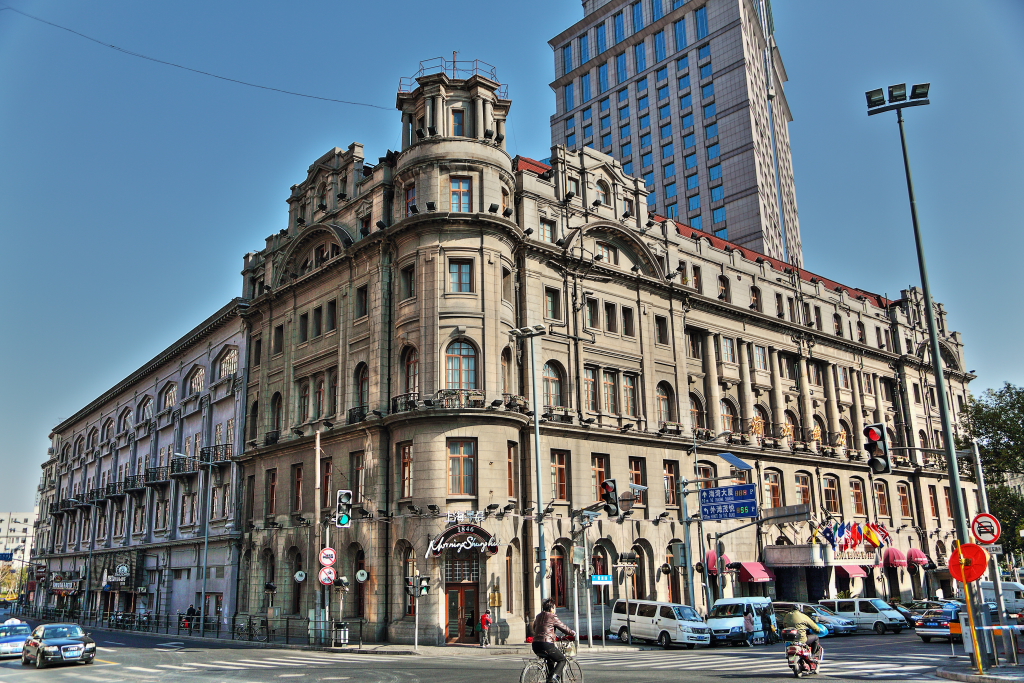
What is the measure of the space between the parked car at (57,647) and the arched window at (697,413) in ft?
113

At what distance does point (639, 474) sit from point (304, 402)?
19.7 m

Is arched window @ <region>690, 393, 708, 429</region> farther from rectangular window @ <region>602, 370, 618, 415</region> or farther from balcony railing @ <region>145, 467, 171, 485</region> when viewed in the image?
balcony railing @ <region>145, 467, 171, 485</region>

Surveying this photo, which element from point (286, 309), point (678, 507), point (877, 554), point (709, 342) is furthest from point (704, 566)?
point (286, 309)

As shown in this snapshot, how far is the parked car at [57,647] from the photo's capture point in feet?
89.8

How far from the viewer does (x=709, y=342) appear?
5306 centimetres

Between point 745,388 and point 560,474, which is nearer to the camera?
point 560,474

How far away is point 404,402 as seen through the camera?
129 ft

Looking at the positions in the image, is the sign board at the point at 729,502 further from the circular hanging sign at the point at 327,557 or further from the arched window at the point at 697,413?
the circular hanging sign at the point at 327,557

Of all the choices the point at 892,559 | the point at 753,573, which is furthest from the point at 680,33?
the point at 753,573

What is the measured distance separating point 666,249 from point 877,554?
25718 mm

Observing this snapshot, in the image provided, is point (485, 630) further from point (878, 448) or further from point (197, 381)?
point (197, 381)

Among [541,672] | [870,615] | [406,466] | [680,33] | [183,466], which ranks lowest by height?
[870,615]

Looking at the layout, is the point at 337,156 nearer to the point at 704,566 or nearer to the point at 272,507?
the point at 272,507

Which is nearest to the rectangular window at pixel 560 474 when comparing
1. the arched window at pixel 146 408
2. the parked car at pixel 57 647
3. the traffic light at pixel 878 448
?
the traffic light at pixel 878 448
